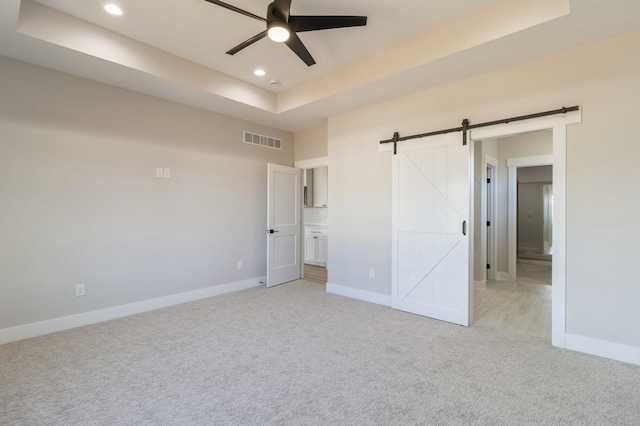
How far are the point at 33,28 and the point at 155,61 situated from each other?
97 centimetres

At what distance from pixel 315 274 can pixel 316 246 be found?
1078 millimetres

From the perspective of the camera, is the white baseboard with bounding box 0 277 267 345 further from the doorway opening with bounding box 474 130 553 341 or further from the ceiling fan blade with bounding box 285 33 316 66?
the doorway opening with bounding box 474 130 553 341

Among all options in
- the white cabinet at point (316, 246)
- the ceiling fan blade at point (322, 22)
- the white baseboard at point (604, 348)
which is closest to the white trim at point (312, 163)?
the white cabinet at point (316, 246)

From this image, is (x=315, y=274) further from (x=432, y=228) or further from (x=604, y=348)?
(x=604, y=348)

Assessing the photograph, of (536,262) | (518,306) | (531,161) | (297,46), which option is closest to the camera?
(297,46)

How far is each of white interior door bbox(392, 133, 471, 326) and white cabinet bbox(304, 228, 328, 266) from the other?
120 inches

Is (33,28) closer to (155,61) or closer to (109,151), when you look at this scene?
(155,61)

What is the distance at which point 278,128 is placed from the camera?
5289mm

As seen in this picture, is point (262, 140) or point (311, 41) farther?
point (262, 140)

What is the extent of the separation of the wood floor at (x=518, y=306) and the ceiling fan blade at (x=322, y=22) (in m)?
3.40

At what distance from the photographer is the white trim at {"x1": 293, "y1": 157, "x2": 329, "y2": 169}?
5.12m

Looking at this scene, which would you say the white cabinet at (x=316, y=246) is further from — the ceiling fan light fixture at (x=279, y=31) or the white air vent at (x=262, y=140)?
the ceiling fan light fixture at (x=279, y=31)

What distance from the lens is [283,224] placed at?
16.8ft

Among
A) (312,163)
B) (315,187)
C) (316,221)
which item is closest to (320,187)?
(315,187)
